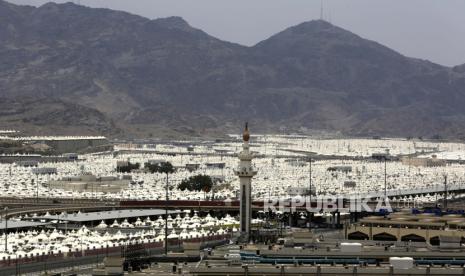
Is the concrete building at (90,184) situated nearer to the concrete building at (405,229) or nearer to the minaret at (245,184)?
the minaret at (245,184)

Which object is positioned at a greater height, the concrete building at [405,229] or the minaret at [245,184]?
the minaret at [245,184]

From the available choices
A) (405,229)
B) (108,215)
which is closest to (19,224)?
(108,215)

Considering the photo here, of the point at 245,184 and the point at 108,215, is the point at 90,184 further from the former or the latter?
the point at 245,184

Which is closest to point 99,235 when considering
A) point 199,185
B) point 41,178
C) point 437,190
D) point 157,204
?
point 157,204

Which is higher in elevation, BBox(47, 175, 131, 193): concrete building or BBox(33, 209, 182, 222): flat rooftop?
BBox(47, 175, 131, 193): concrete building

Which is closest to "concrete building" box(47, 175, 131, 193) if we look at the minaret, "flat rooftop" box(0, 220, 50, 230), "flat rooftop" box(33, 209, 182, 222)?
"flat rooftop" box(33, 209, 182, 222)

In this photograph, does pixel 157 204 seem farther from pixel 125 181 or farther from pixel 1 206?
pixel 125 181

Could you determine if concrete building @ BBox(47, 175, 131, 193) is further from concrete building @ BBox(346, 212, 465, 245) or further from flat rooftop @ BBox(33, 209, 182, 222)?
concrete building @ BBox(346, 212, 465, 245)

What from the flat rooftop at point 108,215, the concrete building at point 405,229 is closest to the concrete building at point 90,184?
the flat rooftop at point 108,215
